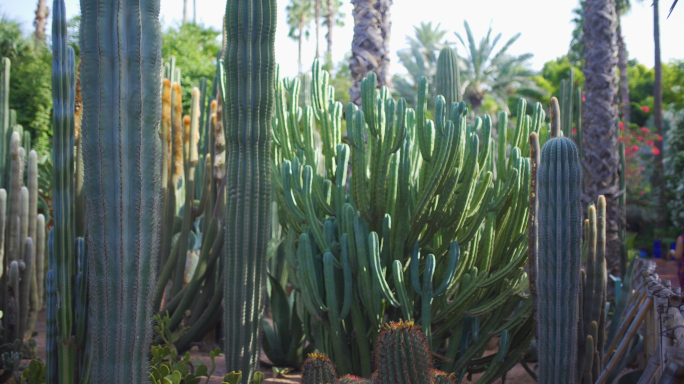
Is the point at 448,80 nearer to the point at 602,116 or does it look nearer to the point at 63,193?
the point at 602,116

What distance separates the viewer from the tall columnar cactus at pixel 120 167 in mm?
2059

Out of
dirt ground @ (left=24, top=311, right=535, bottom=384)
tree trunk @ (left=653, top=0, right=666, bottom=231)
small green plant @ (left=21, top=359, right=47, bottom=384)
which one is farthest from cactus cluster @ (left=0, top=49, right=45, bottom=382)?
tree trunk @ (left=653, top=0, right=666, bottom=231)

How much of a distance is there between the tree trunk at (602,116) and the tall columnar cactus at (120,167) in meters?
5.42

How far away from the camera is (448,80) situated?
461 cm

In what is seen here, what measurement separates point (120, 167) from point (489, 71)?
72.1ft

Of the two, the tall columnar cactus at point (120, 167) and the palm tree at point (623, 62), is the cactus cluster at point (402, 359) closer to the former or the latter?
the tall columnar cactus at point (120, 167)

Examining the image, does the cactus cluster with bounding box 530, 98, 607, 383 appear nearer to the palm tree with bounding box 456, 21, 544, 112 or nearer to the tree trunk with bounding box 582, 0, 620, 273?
the tree trunk with bounding box 582, 0, 620, 273

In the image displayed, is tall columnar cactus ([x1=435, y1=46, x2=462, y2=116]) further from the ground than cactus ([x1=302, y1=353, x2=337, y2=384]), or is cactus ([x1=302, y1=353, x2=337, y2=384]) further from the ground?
tall columnar cactus ([x1=435, y1=46, x2=462, y2=116])

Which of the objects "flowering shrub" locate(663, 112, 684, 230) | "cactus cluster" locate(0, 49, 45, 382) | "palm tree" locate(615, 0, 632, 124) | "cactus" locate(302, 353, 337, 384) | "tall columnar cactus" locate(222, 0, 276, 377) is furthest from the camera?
"palm tree" locate(615, 0, 632, 124)

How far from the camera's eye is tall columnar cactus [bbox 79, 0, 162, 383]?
2.06 m

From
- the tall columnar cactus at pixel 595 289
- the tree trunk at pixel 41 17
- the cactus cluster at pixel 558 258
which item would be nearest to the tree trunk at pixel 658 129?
the tall columnar cactus at pixel 595 289

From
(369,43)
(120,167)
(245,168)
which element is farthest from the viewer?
(369,43)

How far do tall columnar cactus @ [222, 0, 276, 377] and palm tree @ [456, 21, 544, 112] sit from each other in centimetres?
1950

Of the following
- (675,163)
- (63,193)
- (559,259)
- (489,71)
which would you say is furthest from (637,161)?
(63,193)
